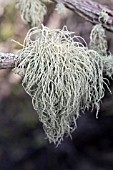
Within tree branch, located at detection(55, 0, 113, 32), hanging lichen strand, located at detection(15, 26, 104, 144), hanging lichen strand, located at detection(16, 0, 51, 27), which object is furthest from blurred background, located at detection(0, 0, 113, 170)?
hanging lichen strand, located at detection(15, 26, 104, 144)

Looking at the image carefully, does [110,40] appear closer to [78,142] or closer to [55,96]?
[78,142]

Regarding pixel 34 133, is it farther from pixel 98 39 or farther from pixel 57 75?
pixel 57 75

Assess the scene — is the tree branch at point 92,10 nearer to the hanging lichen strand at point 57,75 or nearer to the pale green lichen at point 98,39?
the pale green lichen at point 98,39

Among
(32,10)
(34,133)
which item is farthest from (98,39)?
(34,133)

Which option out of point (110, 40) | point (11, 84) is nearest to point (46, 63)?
point (110, 40)

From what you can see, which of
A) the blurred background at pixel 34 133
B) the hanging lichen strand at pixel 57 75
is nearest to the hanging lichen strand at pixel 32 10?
the hanging lichen strand at pixel 57 75

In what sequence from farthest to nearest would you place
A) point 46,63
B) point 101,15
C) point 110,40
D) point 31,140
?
point 31,140, point 110,40, point 101,15, point 46,63

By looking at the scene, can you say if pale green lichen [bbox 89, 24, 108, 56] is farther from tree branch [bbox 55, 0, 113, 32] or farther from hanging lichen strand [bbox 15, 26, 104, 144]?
hanging lichen strand [bbox 15, 26, 104, 144]
